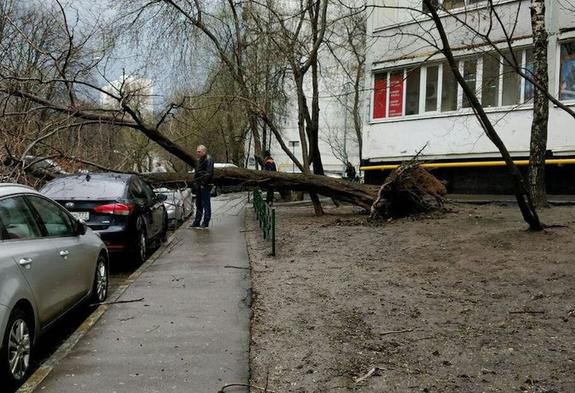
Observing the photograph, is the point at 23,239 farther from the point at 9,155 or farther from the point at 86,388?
the point at 9,155

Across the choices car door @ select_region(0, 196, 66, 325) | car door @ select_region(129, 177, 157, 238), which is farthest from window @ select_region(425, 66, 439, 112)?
car door @ select_region(0, 196, 66, 325)

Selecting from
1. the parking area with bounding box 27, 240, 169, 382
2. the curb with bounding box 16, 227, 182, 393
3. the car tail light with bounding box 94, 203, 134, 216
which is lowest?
the parking area with bounding box 27, 240, 169, 382

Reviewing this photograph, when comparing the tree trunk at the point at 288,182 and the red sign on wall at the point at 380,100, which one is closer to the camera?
the tree trunk at the point at 288,182

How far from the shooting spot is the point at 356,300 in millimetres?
6434

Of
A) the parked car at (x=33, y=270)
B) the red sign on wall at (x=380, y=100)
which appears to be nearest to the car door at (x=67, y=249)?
the parked car at (x=33, y=270)

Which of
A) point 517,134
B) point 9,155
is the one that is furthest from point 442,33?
point 517,134

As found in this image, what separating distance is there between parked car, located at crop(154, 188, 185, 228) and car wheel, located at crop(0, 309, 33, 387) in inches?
420

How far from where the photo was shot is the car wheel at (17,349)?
4.05 m

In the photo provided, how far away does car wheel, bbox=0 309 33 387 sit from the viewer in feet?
13.3

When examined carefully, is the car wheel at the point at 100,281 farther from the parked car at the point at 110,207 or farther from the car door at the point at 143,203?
the car door at the point at 143,203

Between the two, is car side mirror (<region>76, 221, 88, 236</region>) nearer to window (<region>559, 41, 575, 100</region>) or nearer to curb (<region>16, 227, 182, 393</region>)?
curb (<region>16, 227, 182, 393</region>)

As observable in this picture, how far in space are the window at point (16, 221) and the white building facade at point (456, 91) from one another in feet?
35.6

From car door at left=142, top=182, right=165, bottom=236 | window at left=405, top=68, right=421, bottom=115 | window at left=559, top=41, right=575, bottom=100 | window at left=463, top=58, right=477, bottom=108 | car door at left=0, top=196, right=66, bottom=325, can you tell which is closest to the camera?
car door at left=0, top=196, right=66, bottom=325

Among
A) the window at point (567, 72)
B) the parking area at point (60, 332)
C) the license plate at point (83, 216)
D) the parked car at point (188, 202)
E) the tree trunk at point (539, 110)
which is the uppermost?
the window at point (567, 72)
